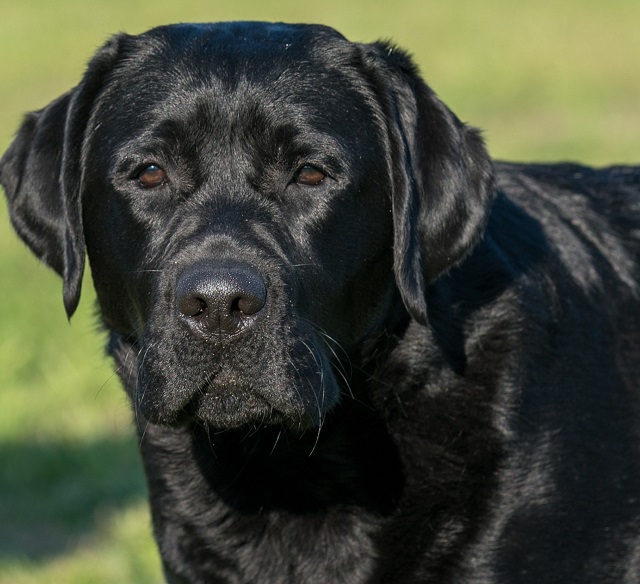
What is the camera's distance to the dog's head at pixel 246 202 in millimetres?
3631

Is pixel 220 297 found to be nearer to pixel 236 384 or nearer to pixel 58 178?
pixel 236 384

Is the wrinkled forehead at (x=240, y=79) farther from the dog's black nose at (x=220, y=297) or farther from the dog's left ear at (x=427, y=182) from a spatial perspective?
the dog's black nose at (x=220, y=297)

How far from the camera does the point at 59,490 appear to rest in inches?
282

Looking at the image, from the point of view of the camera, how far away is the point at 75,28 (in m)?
24.9

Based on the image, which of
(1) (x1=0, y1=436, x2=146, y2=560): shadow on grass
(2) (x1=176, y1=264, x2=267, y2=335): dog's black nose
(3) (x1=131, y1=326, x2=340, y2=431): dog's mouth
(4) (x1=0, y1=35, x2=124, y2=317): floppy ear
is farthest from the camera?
(1) (x1=0, y1=436, x2=146, y2=560): shadow on grass

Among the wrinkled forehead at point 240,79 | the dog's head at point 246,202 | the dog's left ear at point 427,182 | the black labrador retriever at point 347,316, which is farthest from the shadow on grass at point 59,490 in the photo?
the dog's left ear at point 427,182

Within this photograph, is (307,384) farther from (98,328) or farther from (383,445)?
(98,328)

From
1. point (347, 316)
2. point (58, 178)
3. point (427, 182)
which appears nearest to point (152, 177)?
point (58, 178)

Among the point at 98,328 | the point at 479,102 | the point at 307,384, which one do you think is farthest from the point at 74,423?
the point at 479,102

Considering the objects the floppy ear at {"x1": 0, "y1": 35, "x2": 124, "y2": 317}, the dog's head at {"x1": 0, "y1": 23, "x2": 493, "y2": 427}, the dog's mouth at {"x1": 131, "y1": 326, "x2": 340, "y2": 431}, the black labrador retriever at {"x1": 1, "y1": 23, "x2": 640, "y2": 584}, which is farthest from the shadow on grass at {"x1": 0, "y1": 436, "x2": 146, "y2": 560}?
the dog's mouth at {"x1": 131, "y1": 326, "x2": 340, "y2": 431}

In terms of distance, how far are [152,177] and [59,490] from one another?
362cm

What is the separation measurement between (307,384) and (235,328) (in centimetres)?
32

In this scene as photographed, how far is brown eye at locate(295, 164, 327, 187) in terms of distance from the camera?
391 centimetres

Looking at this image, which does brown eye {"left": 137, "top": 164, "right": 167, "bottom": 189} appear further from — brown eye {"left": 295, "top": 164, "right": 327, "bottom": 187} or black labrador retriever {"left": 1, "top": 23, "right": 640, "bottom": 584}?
brown eye {"left": 295, "top": 164, "right": 327, "bottom": 187}
